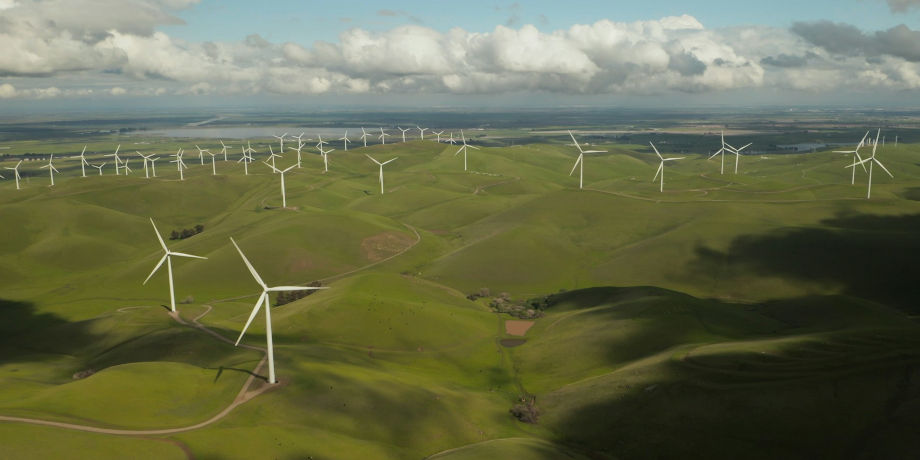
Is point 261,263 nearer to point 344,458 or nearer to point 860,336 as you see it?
point 344,458

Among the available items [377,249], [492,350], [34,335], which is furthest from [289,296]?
[492,350]

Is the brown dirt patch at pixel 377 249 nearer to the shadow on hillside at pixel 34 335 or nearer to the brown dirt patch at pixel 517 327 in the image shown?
the brown dirt patch at pixel 517 327

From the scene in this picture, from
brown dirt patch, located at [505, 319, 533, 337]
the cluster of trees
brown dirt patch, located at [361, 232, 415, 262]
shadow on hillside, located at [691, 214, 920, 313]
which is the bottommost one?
brown dirt patch, located at [505, 319, 533, 337]

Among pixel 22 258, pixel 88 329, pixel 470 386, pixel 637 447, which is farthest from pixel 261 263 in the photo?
pixel 637 447

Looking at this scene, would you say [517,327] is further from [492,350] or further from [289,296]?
[289,296]

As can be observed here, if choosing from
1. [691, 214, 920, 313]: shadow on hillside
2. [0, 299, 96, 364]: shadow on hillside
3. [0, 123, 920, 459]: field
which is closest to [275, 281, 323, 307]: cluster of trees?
[0, 123, 920, 459]: field

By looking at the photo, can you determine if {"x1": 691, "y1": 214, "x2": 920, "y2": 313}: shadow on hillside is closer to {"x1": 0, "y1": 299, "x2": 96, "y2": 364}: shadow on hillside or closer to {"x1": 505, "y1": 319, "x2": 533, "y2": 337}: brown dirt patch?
{"x1": 505, "y1": 319, "x2": 533, "y2": 337}: brown dirt patch
